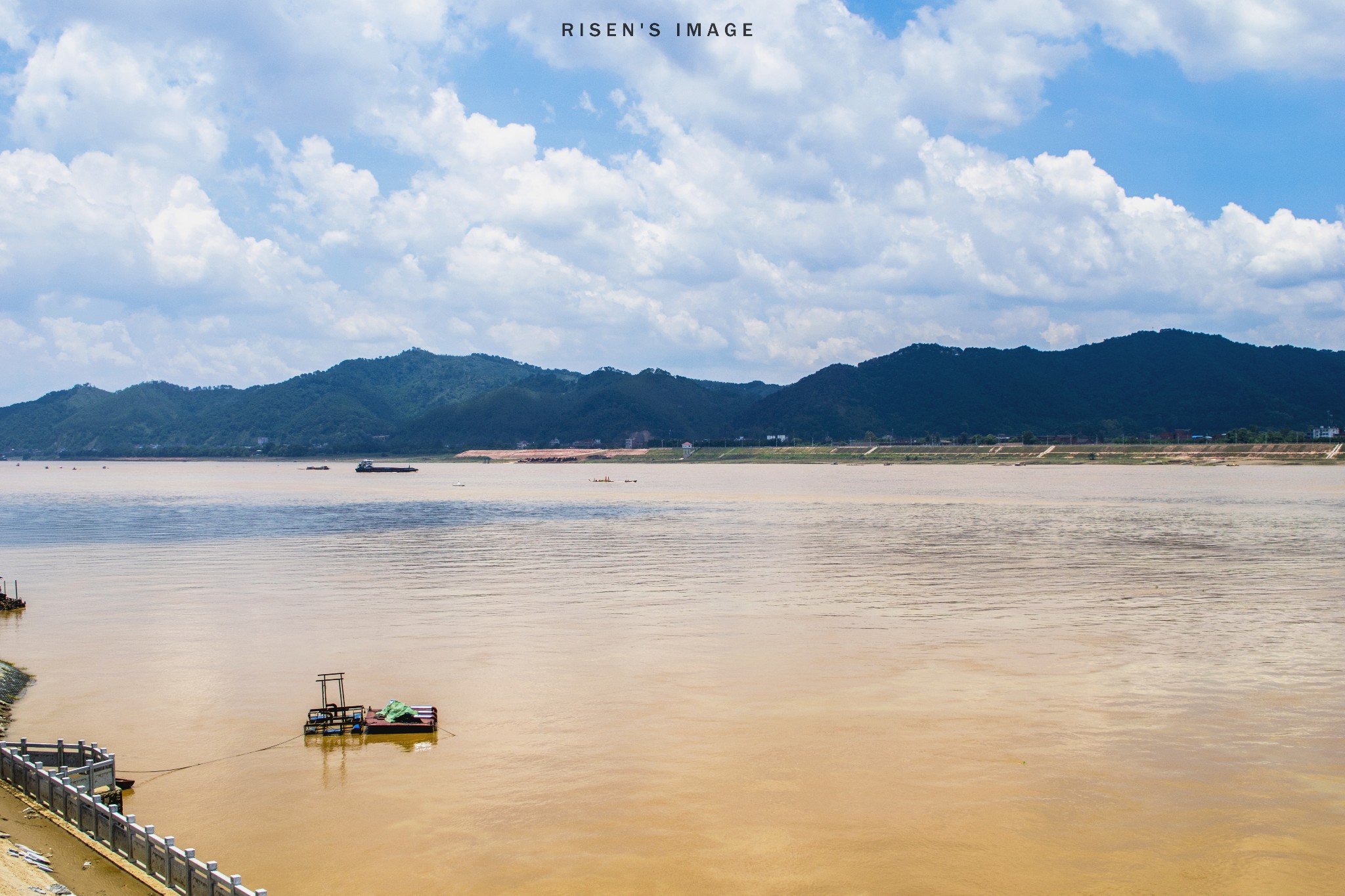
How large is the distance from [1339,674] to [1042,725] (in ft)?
32.6

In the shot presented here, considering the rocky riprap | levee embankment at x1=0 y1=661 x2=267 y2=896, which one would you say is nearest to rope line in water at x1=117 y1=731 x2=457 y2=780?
levee embankment at x1=0 y1=661 x2=267 y2=896

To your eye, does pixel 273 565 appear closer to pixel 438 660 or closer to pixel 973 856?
pixel 438 660

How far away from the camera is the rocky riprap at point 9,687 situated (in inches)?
880

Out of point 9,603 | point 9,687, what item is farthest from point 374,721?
point 9,603

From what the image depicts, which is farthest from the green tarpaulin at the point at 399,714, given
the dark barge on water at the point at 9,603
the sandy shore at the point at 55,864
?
the dark barge on water at the point at 9,603

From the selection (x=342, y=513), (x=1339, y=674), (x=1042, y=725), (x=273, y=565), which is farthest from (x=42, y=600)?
(x=342, y=513)

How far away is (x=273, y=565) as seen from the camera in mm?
50969

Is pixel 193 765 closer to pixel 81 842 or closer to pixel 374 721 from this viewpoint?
pixel 374 721

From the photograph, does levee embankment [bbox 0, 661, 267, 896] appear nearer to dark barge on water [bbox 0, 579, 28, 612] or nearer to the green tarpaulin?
the green tarpaulin

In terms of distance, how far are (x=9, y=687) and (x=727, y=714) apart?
1725 cm

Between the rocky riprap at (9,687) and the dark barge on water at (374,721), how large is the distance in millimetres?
6348

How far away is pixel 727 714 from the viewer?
74.6 feet

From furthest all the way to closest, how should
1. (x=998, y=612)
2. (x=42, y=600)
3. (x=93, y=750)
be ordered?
(x=42, y=600)
(x=998, y=612)
(x=93, y=750)

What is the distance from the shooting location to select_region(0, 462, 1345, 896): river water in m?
15.5
